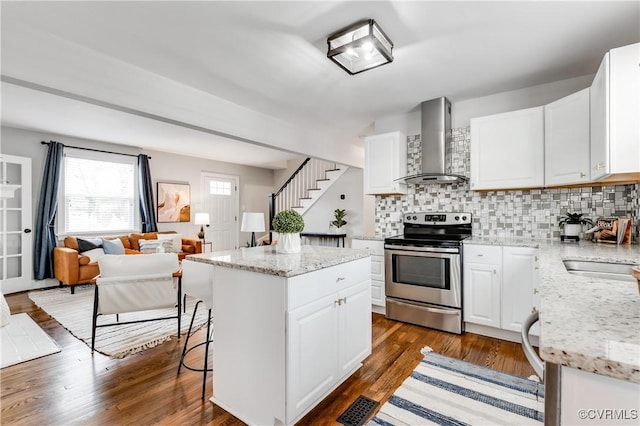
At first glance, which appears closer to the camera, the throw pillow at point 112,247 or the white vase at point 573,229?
the white vase at point 573,229

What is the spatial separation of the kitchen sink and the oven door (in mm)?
1057

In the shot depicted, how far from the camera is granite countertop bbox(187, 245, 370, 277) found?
165 cm

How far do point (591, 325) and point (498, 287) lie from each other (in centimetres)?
240

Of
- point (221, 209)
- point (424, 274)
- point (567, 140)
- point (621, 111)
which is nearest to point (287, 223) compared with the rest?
point (424, 274)

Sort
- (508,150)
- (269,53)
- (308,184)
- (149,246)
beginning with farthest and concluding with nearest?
(308,184) < (149,246) < (508,150) < (269,53)

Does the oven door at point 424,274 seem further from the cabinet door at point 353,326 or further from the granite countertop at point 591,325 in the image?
the granite countertop at point 591,325

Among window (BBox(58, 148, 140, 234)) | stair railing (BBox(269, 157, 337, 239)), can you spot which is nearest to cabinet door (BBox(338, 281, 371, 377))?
stair railing (BBox(269, 157, 337, 239))

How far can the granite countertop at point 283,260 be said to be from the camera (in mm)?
1653

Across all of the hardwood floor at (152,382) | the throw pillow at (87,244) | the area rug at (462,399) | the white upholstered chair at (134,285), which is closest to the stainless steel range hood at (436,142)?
the hardwood floor at (152,382)

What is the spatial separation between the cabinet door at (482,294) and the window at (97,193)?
18.8ft

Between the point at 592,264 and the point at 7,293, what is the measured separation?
22.2ft

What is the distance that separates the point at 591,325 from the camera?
2.34 feet

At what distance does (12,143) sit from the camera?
4.51m

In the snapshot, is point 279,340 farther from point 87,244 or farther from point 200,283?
point 87,244
